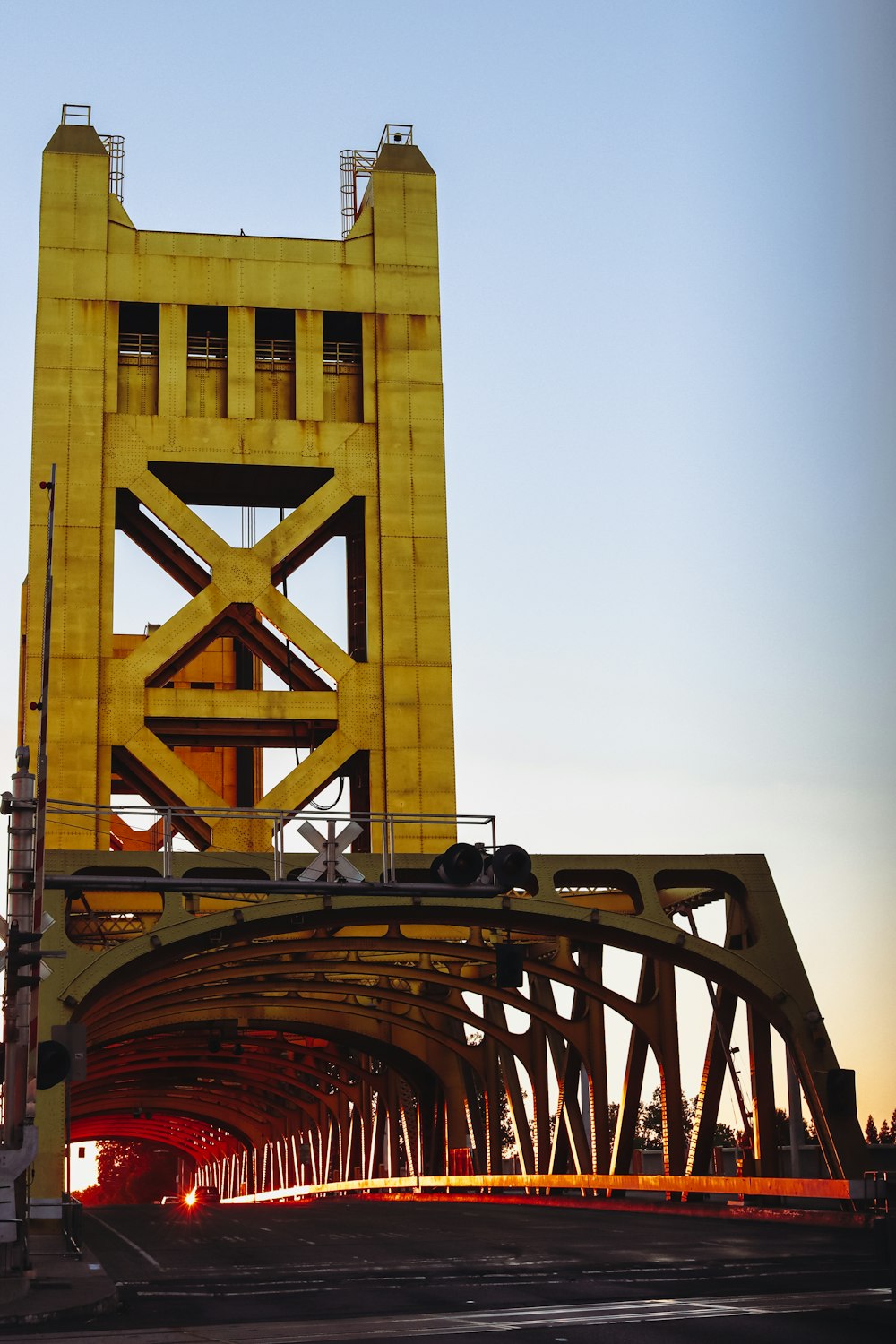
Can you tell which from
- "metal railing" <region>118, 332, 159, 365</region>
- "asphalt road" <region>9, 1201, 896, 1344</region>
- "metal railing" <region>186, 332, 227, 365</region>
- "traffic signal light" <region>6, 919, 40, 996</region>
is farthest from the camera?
"metal railing" <region>186, 332, 227, 365</region>

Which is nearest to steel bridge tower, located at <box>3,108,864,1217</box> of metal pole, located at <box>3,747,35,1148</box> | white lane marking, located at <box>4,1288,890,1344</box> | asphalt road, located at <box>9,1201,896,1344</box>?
asphalt road, located at <box>9,1201,896,1344</box>

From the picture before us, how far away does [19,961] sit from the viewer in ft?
67.1

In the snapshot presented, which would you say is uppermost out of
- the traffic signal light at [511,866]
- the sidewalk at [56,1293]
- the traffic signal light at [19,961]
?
the traffic signal light at [511,866]

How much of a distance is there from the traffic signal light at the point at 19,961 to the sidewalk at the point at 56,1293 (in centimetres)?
332

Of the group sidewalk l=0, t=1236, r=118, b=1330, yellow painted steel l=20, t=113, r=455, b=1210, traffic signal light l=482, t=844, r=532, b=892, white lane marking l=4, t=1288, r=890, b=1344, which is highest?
yellow painted steel l=20, t=113, r=455, b=1210

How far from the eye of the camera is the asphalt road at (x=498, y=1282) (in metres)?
14.1

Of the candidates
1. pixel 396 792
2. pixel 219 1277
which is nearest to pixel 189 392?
pixel 396 792

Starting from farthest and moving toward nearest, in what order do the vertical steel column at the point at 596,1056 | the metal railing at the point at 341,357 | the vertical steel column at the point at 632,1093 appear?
the metal railing at the point at 341,357
the vertical steel column at the point at 596,1056
the vertical steel column at the point at 632,1093

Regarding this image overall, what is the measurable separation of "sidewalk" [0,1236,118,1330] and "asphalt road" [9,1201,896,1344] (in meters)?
0.34

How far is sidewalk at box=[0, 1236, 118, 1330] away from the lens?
15.8m

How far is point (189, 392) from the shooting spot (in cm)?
4772

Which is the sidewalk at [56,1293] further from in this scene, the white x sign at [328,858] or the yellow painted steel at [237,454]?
the yellow painted steel at [237,454]

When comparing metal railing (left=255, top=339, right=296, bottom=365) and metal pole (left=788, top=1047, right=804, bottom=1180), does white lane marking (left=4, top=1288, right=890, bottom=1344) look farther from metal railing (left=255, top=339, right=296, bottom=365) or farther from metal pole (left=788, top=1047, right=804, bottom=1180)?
metal railing (left=255, top=339, right=296, bottom=365)

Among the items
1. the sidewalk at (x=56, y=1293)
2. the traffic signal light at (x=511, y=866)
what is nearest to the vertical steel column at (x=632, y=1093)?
the traffic signal light at (x=511, y=866)
